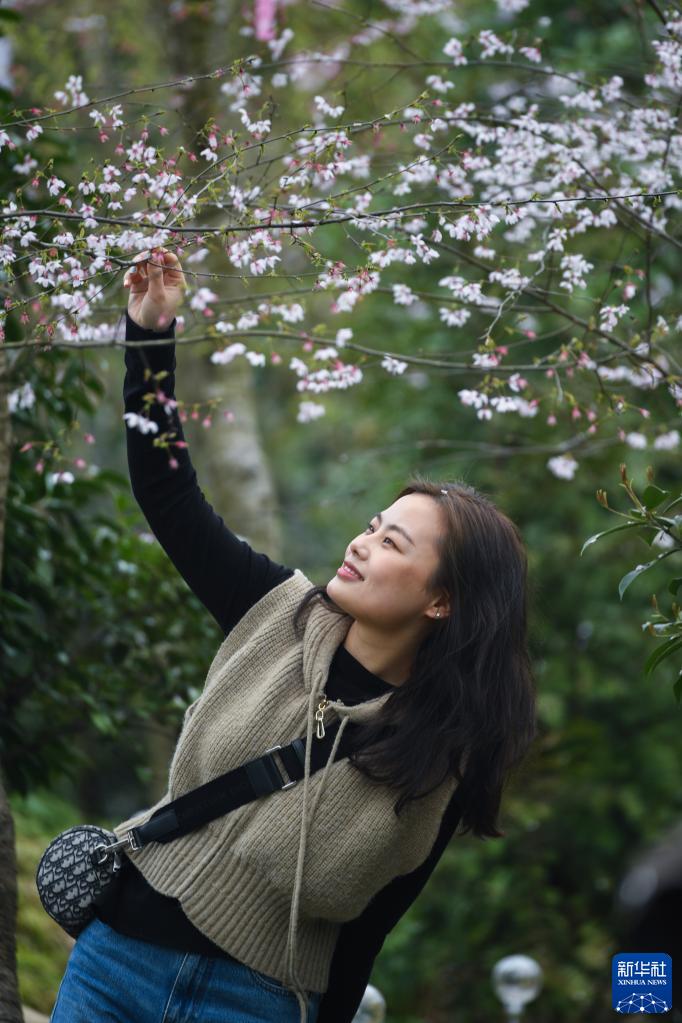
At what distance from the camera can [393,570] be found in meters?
1.84

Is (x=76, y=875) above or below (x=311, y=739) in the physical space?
below

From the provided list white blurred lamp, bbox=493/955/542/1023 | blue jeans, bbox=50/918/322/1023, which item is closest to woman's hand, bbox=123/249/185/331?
blue jeans, bbox=50/918/322/1023

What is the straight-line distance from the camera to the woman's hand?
1756 millimetres

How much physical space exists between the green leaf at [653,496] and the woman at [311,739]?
24 cm

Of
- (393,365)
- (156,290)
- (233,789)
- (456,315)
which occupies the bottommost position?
(233,789)

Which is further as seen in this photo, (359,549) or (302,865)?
(359,549)

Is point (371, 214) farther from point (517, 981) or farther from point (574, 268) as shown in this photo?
point (517, 981)

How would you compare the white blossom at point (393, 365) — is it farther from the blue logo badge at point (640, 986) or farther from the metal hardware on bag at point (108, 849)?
the blue logo badge at point (640, 986)

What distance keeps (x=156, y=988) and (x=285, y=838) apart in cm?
30

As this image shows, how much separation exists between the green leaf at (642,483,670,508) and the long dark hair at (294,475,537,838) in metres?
0.23

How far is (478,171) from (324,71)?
3.12 meters

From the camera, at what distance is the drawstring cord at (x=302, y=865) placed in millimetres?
1700

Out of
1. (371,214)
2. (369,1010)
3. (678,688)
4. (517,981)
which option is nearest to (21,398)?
(371,214)

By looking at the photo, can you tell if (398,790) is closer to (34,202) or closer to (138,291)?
(138,291)
